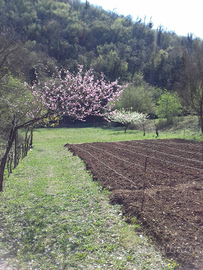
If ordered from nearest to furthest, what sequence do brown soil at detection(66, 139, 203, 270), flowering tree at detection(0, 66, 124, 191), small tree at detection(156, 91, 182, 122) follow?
brown soil at detection(66, 139, 203, 270), flowering tree at detection(0, 66, 124, 191), small tree at detection(156, 91, 182, 122)

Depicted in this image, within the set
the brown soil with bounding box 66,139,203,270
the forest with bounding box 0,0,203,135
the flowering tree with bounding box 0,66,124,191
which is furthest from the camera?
the forest with bounding box 0,0,203,135

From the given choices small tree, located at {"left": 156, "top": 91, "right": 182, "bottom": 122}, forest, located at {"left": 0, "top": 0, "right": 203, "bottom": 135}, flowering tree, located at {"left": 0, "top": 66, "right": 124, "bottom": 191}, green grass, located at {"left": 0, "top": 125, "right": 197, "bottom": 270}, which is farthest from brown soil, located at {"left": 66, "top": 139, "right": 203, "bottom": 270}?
small tree, located at {"left": 156, "top": 91, "right": 182, "bottom": 122}

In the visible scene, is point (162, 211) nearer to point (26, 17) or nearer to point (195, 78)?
point (195, 78)

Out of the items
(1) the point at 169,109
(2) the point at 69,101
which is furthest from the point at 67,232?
(1) the point at 169,109

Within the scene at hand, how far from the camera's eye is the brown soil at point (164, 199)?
13.7ft

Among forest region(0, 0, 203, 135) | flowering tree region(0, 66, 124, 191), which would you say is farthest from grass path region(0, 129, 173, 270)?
forest region(0, 0, 203, 135)

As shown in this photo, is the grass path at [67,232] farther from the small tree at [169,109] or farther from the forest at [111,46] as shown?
the small tree at [169,109]

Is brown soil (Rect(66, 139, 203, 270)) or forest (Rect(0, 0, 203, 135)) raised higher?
forest (Rect(0, 0, 203, 135))

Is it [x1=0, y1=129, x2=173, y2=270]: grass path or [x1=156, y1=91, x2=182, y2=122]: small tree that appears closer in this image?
[x1=0, y1=129, x2=173, y2=270]: grass path

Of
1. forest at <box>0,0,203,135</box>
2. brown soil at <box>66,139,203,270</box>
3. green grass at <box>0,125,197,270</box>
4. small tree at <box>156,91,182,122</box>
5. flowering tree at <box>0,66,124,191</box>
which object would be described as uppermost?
forest at <box>0,0,203,135</box>

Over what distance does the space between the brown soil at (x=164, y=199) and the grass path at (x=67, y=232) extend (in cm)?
33

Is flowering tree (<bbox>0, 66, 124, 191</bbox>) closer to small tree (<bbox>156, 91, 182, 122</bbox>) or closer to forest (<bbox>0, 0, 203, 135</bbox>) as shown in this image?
forest (<bbox>0, 0, 203, 135</bbox>)

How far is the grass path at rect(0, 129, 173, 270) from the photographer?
421cm

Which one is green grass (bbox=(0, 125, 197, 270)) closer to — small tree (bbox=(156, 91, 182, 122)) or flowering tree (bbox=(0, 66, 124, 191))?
flowering tree (bbox=(0, 66, 124, 191))
